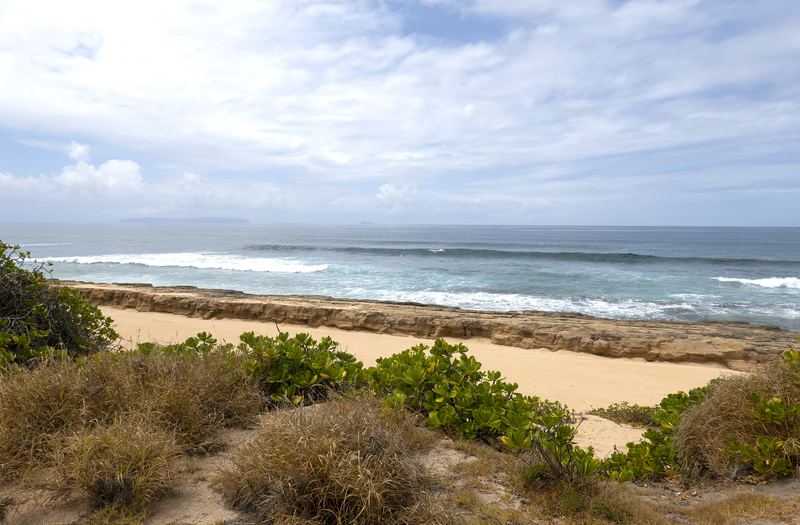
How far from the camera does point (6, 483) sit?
243 cm

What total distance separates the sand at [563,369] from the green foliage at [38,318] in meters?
0.57

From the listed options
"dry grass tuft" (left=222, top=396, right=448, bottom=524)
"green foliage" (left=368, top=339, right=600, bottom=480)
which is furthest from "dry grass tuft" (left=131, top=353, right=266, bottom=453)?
"green foliage" (left=368, top=339, right=600, bottom=480)

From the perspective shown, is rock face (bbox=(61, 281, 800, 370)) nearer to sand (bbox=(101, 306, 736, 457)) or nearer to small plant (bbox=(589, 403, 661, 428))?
sand (bbox=(101, 306, 736, 457))

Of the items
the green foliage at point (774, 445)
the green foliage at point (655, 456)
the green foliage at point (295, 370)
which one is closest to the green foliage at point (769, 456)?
the green foliage at point (774, 445)

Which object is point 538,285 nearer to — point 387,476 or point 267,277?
point 267,277

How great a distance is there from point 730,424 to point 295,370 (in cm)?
373

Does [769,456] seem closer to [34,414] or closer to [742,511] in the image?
[742,511]

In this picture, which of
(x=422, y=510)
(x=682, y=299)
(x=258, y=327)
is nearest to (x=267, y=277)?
(x=258, y=327)

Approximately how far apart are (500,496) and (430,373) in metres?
1.40

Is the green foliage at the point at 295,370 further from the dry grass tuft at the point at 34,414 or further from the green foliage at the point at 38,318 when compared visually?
the green foliage at the point at 38,318

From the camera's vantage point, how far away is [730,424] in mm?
3086

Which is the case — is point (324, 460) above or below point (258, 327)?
above

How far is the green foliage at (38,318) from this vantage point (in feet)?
12.9

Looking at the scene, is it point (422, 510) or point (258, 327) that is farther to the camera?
point (258, 327)
